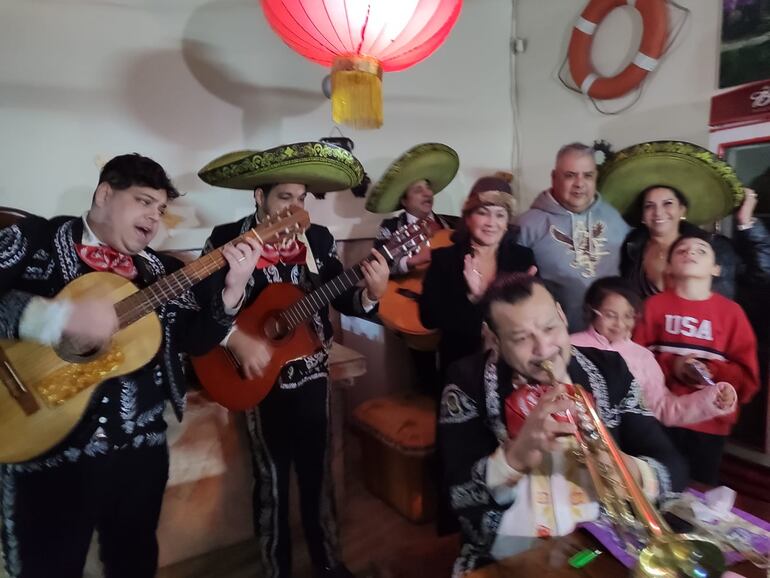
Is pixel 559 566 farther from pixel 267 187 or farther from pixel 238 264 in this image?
pixel 267 187

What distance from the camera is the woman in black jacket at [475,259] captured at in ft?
4.24

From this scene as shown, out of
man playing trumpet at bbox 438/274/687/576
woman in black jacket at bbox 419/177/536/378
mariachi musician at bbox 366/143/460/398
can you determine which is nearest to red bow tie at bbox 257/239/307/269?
mariachi musician at bbox 366/143/460/398

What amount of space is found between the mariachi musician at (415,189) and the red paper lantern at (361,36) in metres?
0.27

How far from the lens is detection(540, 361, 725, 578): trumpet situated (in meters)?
0.79

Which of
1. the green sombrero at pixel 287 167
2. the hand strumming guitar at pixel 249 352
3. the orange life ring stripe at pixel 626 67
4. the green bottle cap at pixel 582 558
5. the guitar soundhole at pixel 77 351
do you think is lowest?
the green bottle cap at pixel 582 558

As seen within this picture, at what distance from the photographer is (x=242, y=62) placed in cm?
211

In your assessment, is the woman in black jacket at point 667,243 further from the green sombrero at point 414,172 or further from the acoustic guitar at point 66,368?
the acoustic guitar at point 66,368

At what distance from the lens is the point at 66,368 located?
1149mm

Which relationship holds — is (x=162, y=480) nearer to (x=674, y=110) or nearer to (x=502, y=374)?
(x=502, y=374)

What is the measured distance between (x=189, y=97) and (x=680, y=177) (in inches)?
63.9

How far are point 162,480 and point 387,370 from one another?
1.24m

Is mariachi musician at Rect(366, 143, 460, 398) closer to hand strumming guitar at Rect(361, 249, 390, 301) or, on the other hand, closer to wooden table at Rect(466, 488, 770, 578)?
hand strumming guitar at Rect(361, 249, 390, 301)

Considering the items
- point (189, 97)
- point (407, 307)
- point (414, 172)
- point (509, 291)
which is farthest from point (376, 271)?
point (189, 97)

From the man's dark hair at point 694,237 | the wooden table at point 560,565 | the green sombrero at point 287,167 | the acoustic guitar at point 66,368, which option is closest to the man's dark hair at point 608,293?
the man's dark hair at point 694,237
